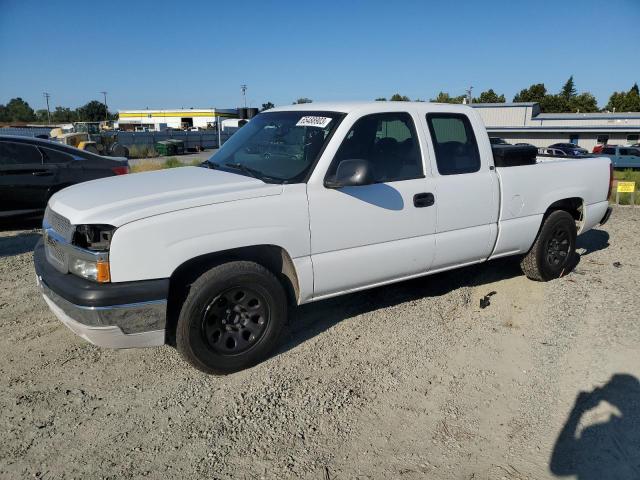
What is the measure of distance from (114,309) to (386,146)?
8.07ft

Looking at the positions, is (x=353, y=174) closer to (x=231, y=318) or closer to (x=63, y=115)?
(x=231, y=318)

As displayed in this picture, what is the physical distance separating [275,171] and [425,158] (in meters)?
1.32

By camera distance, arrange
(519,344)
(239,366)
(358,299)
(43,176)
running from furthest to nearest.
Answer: (43,176) → (358,299) → (519,344) → (239,366)

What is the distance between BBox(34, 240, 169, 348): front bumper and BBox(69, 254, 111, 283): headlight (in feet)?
0.13

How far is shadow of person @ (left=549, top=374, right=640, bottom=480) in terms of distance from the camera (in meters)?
2.81

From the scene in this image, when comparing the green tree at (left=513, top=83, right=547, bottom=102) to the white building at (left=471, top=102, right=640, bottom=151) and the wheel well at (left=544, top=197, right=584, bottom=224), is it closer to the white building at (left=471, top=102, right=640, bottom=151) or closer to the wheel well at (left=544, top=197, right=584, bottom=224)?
the white building at (left=471, top=102, right=640, bottom=151)

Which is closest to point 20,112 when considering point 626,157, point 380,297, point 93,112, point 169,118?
point 93,112

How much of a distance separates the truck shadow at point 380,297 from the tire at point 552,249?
1.28ft

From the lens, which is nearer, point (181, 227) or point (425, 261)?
point (181, 227)

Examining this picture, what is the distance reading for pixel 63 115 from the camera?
12800 centimetres

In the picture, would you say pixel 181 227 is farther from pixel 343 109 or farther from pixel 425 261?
pixel 425 261

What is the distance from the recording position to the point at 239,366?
12.2 feet

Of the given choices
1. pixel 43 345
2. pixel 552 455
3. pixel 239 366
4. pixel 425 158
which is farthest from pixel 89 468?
pixel 425 158

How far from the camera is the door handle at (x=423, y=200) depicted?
429 cm
